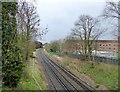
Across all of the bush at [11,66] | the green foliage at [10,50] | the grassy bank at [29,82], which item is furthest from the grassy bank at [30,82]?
the green foliage at [10,50]

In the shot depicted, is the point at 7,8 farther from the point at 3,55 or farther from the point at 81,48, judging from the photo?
the point at 81,48

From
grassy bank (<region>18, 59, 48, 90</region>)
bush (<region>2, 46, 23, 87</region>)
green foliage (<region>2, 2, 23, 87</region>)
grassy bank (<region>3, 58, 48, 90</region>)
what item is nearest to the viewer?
green foliage (<region>2, 2, 23, 87</region>)

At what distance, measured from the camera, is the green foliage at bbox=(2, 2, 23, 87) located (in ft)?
50.0

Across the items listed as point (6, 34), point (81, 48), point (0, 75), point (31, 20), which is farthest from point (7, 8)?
point (81, 48)

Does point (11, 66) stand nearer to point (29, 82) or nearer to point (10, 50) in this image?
point (10, 50)

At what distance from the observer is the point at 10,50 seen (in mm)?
15977

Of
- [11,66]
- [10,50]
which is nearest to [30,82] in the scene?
[11,66]

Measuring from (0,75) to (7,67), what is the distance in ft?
4.21

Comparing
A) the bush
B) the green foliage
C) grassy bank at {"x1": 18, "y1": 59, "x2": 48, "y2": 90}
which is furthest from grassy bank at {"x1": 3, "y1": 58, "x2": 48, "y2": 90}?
the green foliage

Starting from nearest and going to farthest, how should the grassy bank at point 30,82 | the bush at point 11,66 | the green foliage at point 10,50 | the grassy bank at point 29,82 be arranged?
the green foliage at point 10,50 < the bush at point 11,66 < the grassy bank at point 29,82 < the grassy bank at point 30,82

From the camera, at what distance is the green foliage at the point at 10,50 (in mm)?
15242

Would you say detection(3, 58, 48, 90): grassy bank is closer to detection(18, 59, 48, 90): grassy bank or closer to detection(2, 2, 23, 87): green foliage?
detection(18, 59, 48, 90): grassy bank

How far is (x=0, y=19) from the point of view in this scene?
47.1 feet

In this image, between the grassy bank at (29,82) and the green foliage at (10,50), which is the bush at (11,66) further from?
the grassy bank at (29,82)
